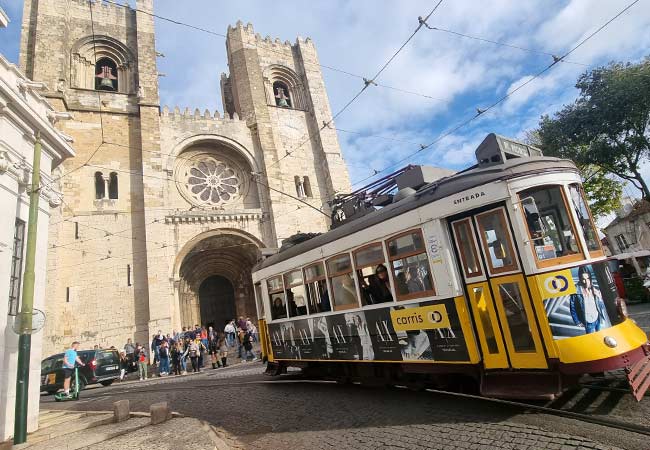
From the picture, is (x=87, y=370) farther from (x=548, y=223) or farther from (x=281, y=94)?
(x=281, y=94)

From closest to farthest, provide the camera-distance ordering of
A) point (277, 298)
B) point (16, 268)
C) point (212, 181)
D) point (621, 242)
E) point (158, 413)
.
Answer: point (158, 413), point (16, 268), point (277, 298), point (212, 181), point (621, 242)

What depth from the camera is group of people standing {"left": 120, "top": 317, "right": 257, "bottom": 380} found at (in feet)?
46.4

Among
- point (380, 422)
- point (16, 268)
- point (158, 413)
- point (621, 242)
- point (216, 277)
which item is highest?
point (216, 277)

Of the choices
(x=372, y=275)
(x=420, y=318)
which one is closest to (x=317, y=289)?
(x=372, y=275)

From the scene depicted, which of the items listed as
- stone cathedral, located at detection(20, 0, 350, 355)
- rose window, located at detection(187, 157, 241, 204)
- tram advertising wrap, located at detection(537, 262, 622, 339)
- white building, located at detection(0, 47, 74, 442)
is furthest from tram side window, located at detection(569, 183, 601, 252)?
rose window, located at detection(187, 157, 241, 204)

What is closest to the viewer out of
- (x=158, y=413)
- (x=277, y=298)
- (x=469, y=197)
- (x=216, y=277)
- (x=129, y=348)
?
(x=469, y=197)

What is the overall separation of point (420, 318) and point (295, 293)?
2.97m

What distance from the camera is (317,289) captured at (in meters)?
6.62

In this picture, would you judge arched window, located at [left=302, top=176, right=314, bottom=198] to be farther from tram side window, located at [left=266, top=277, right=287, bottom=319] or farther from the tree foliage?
tram side window, located at [left=266, top=277, right=287, bottom=319]

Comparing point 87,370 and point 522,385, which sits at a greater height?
point 87,370

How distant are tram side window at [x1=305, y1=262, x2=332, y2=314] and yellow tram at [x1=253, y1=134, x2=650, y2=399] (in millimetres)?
521

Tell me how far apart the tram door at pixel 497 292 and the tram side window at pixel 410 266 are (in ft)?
1.61

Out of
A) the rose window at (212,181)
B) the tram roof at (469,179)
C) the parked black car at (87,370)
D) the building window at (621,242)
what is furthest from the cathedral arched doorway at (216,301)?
the building window at (621,242)

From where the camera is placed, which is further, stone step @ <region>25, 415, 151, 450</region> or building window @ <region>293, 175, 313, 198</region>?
building window @ <region>293, 175, 313, 198</region>
